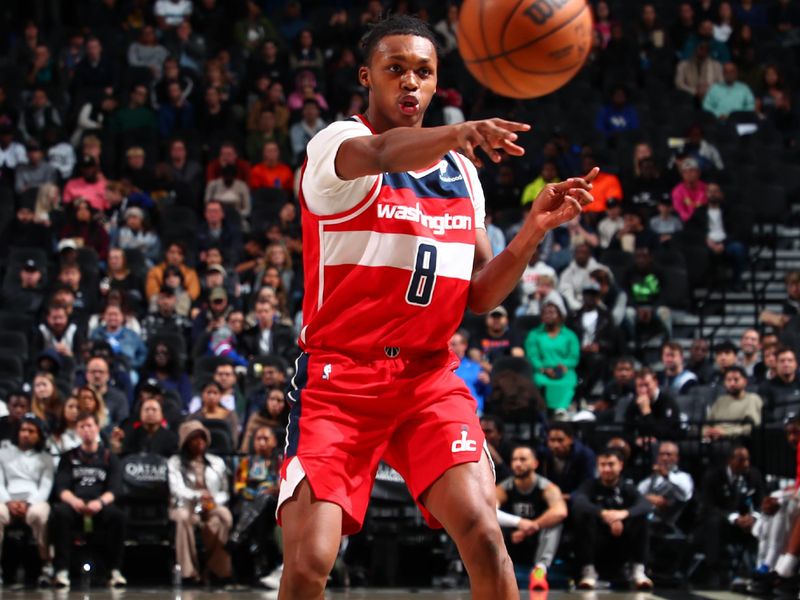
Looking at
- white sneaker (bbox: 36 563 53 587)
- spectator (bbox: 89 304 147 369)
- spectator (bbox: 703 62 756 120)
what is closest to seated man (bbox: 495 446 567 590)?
white sneaker (bbox: 36 563 53 587)

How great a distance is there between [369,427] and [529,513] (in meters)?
6.53

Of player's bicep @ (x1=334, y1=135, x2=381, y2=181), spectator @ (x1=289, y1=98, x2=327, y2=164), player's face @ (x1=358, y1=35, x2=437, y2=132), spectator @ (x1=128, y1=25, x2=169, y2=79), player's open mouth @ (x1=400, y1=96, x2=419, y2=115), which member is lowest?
player's bicep @ (x1=334, y1=135, x2=381, y2=181)

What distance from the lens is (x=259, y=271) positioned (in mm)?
14141

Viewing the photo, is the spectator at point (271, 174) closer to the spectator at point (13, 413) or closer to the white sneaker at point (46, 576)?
the spectator at point (13, 413)

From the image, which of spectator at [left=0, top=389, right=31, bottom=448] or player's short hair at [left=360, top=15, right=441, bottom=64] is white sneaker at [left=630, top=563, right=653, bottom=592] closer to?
spectator at [left=0, top=389, right=31, bottom=448]

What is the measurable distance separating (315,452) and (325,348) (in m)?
0.37

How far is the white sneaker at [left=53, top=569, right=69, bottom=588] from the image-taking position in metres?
10.1

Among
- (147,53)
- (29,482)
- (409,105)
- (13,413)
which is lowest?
(29,482)

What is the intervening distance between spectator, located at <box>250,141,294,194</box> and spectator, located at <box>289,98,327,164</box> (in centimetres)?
40

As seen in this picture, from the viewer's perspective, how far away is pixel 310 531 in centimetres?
412

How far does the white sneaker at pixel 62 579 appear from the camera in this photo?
10141 mm

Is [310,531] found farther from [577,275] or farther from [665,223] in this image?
Answer: [665,223]

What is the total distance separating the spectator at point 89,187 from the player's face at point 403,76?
1128cm

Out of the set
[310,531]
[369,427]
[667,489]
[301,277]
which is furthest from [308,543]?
[301,277]
